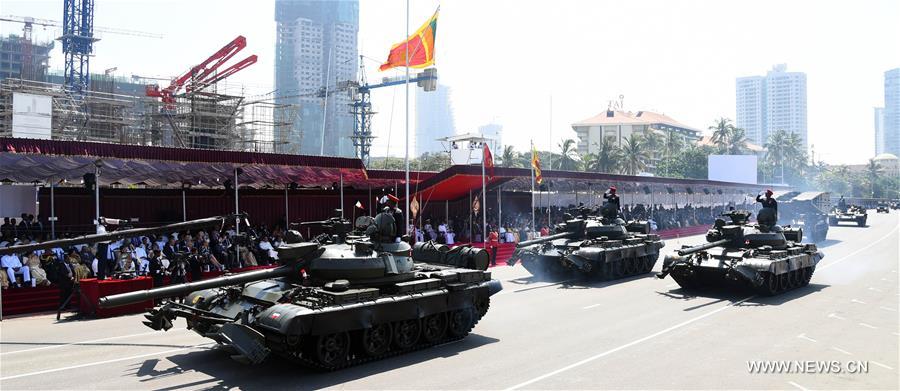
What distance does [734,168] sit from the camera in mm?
74938

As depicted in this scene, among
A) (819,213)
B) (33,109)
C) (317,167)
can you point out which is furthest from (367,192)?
(819,213)

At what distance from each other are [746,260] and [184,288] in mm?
15369

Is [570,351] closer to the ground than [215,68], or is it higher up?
closer to the ground

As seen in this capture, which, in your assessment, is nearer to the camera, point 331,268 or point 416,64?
point 331,268

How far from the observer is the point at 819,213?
39688 millimetres

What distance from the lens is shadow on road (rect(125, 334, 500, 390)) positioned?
34.9 feet

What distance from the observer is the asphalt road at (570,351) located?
1074cm

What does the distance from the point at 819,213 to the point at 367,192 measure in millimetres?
27067

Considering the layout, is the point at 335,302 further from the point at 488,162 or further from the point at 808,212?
the point at 808,212

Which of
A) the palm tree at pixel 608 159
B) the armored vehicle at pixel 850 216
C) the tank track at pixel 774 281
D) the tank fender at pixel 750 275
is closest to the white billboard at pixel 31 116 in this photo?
the tank track at pixel 774 281

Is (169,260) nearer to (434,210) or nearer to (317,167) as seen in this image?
(317,167)

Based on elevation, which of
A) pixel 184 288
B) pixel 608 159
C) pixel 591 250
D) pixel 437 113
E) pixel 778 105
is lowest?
pixel 591 250

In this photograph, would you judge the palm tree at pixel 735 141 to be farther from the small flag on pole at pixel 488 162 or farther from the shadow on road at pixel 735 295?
the shadow on road at pixel 735 295

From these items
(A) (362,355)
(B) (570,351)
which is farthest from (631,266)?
(A) (362,355)
